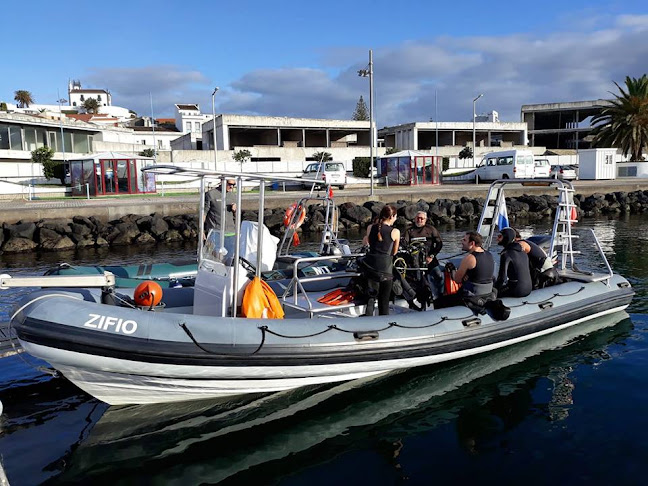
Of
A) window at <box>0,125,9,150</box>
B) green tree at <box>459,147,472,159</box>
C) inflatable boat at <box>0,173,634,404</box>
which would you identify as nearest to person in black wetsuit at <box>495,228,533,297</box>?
inflatable boat at <box>0,173,634,404</box>

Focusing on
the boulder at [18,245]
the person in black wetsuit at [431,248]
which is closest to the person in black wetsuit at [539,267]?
the person in black wetsuit at [431,248]

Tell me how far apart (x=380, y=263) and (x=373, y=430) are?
6.87ft

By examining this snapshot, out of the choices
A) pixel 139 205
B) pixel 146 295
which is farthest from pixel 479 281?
pixel 139 205

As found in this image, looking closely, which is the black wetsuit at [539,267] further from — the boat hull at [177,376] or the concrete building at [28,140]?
the concrete building at [28,140]

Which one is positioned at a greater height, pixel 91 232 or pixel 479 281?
pixel 479 281

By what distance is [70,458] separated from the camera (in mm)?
5449

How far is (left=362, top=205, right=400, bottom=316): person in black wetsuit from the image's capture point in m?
6.87

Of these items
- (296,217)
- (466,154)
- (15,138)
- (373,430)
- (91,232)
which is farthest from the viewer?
(466,154)

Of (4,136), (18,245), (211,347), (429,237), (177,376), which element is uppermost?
(4,136)

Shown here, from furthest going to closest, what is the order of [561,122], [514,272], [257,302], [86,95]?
1. [86,95]
2. [561,122]
3. [514,272]
4. [257,302]

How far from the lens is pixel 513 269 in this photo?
26.2ft

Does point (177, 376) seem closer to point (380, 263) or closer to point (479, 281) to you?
point (380, 263)

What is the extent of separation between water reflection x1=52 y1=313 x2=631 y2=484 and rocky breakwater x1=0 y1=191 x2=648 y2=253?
1343 cm

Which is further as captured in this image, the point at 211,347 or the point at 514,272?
the point at 514,272
